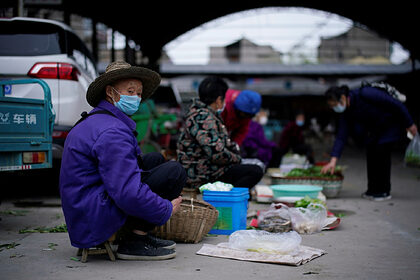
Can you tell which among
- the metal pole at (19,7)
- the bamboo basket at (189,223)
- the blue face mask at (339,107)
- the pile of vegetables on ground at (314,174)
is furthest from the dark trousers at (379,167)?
the metal pole at (19,7)

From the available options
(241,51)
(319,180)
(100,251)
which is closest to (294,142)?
(319,180)

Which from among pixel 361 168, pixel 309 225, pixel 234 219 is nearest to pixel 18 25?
pixel 234 219

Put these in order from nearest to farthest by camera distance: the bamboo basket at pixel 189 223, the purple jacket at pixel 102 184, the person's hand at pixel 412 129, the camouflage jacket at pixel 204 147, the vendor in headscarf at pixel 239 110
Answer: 1. the purple jacket at pixel 102 184
2. the bamboo basket at pixel 189 223
3. the camouflage jacket at pixel 204 147
4. the vendor in headscarf at pixel 239 110
5. the person's hand at pixel 412 129

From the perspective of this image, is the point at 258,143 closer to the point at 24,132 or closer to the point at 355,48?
the point at 24,132

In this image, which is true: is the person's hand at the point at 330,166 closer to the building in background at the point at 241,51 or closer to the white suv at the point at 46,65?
the white suv at the point at 46,65

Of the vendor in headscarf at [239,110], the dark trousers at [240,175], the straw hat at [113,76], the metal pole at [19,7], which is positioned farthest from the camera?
the metal pole at [19,7]

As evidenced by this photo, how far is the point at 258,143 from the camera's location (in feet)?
33.1

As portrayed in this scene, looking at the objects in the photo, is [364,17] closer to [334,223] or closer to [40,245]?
[334,223]

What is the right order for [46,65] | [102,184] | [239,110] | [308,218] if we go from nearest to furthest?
[102,184]
[308,218]
[46,65]
[239,110]

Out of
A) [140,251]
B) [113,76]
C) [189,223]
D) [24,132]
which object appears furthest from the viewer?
[24,132]

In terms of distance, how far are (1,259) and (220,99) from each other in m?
2.88

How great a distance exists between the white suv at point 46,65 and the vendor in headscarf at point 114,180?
9.38ft

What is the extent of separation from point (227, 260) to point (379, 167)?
4.38 meters

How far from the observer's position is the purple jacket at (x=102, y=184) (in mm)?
3451
